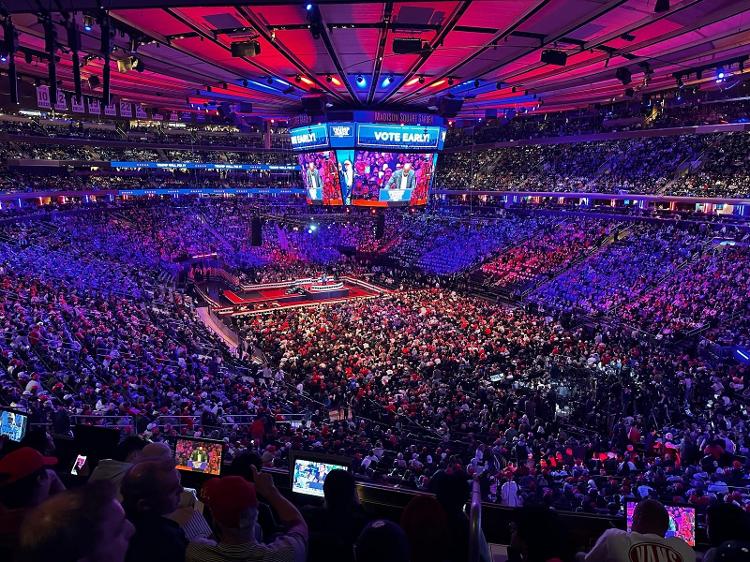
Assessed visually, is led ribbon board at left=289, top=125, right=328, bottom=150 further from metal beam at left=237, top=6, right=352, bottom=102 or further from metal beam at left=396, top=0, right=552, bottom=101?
metal beam at left=396, top=0, right=552, bottom=101

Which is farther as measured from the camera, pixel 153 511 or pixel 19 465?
pixel 19 465

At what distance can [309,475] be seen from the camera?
479 centimetres

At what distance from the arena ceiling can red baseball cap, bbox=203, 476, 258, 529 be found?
21.4 feet

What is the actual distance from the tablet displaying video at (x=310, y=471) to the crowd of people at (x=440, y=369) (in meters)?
0.62

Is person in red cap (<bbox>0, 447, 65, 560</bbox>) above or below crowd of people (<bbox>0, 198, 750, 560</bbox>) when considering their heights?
above

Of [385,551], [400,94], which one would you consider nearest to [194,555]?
[385,551]

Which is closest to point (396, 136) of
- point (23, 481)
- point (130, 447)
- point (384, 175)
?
point (384, 175)

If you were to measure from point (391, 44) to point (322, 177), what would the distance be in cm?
999

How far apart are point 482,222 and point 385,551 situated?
38023mm

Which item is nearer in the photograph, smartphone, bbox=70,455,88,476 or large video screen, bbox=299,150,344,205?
smartphone, bbox=70,455,88,476

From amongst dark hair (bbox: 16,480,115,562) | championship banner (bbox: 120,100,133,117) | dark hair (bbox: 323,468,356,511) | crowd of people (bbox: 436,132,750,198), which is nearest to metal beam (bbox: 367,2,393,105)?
dark hair (bbox: 323,468,356,511)

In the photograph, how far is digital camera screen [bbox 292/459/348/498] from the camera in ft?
15.6

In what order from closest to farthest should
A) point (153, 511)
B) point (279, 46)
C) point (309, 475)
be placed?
1. point (153, 511)
2. point (309, 475)
3. point (279, 46)

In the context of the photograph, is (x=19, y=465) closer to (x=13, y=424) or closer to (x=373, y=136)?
(x=13, y=424)
